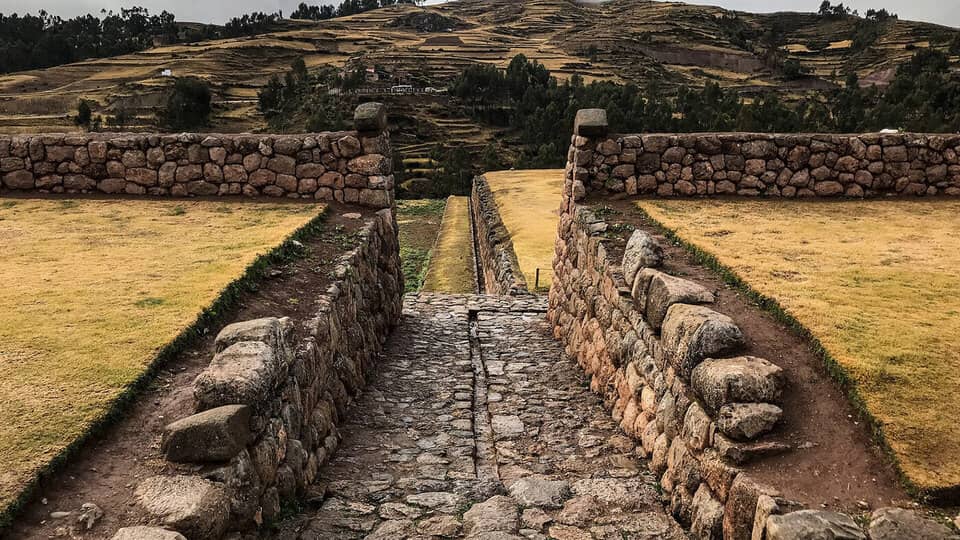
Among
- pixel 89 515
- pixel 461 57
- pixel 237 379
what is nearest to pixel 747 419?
pixel 237 379

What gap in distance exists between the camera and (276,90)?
3494 inches

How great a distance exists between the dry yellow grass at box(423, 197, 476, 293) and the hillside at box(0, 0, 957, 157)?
127 ft

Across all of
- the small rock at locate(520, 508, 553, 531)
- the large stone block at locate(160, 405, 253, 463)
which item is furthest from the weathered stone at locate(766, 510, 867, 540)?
the large stone block at locate(160, 405, 253, 463)

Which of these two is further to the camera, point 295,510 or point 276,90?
point 276,90

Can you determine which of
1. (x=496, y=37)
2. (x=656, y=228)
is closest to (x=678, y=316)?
(x=656, y=228)

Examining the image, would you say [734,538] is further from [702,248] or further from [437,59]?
[437,59]

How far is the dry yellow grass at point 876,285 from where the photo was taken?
15.9 ft

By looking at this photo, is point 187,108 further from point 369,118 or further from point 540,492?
point 540,492

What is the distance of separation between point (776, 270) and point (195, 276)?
7.32m

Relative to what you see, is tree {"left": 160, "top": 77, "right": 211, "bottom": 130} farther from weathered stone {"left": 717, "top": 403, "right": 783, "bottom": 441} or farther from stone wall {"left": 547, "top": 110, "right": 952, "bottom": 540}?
weathered stone {"left": 717, "top": 403, "right": 783, "bottom": 441}

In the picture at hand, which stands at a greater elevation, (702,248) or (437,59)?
(437,59)

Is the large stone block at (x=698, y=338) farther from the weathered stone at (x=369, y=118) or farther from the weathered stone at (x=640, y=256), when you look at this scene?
the weathered stone at (x=369, y=118)

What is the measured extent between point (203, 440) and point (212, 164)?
9.38 metres

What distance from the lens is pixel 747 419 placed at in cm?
495
